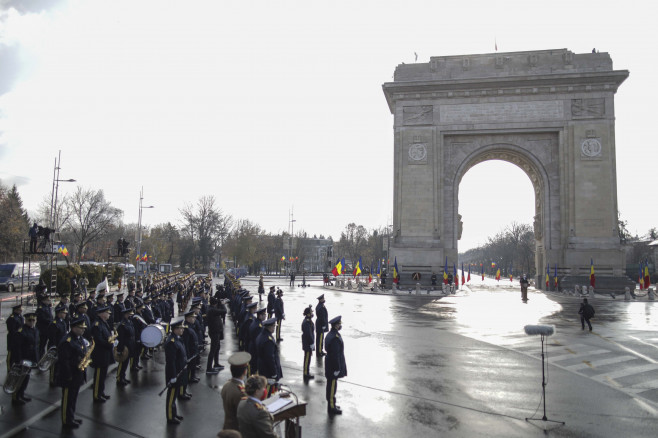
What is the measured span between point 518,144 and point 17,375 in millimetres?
41586

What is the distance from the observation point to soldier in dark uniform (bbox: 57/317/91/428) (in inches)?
294

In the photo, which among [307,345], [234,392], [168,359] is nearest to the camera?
[234,392]

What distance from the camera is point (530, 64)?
135ft

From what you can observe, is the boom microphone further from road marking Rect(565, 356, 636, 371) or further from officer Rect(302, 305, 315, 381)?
officer Rect(302, 305, 315, 381)

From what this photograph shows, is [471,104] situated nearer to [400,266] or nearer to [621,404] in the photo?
[400,266]

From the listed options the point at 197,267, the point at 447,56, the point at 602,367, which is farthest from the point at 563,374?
the point at 197,267

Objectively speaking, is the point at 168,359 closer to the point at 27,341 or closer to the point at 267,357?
the point at 267,357

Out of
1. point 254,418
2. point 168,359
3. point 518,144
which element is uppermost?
point 518,144

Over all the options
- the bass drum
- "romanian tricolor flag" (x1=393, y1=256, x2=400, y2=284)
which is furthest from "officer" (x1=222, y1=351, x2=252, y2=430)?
"romanian tricolor flag" (x1=393, y1=256, x2=400, y2=284)

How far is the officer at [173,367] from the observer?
7598 millimetres

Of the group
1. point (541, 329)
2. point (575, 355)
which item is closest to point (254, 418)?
point (541, 329)

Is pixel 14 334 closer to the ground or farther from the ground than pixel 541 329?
closer to the ground

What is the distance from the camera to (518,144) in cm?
4153

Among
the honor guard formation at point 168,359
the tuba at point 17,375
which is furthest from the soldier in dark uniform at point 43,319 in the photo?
the tuba at point 17,375
